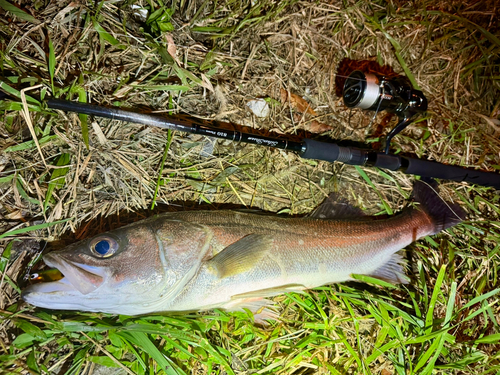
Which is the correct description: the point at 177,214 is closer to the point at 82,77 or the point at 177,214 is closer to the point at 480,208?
the point at 82,77

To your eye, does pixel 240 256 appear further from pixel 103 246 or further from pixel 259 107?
pixel 259 107

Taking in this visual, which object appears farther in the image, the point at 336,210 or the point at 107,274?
the point at 336,210

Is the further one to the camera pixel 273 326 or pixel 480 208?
pixel 480 208

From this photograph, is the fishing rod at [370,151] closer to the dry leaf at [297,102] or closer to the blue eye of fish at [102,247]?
the dry leaf at [297,102]

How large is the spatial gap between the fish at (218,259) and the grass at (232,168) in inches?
12.9

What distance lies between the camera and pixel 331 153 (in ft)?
9.28

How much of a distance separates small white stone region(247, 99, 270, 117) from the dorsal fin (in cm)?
104

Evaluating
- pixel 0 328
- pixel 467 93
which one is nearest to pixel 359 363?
pixel 0 328

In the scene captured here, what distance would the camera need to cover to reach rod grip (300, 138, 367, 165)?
110 inches

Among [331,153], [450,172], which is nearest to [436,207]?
[450,172]

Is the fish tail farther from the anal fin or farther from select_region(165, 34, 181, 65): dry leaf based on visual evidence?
select_region(165, 34, 181, 65): dry leaf

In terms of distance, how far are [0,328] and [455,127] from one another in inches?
185

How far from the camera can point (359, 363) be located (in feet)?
8.73

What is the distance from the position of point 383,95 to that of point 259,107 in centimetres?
115
